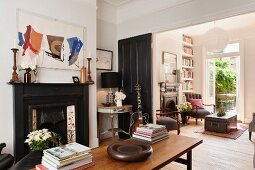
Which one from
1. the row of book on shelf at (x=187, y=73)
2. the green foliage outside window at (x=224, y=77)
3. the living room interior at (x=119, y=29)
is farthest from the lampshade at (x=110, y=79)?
the green foliage outside window at (x=224, y=77)

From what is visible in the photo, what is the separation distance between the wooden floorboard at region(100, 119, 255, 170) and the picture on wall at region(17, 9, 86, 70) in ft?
6.18

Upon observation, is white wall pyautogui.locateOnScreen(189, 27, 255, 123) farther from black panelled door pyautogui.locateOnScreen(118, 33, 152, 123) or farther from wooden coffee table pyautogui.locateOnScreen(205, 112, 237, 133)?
black panelled door pyautogui.locateOnScreen(118, 33, 152, 123)

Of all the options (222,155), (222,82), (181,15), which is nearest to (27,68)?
(181,15)

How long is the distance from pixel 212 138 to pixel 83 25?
3642 millimetres

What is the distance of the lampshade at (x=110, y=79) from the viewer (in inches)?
157

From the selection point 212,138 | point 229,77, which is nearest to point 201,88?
point 229,77

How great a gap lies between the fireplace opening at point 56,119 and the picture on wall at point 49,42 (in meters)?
0.65

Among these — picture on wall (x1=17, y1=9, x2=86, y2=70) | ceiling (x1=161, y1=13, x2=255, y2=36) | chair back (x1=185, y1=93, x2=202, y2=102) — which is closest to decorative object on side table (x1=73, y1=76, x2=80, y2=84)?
picture on wall (x1=17, y1=9, x2=86, y2=70)

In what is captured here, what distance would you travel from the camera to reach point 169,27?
3.71 meters

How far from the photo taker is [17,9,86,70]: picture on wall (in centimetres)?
284

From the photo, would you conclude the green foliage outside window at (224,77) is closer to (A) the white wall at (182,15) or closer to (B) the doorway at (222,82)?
(B) the doorway at (222,82)

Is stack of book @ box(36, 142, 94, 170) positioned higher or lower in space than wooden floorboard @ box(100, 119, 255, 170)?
higher

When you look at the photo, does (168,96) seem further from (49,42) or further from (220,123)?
(49,42)

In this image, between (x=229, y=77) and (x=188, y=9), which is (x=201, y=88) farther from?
(x=188, y=9)
